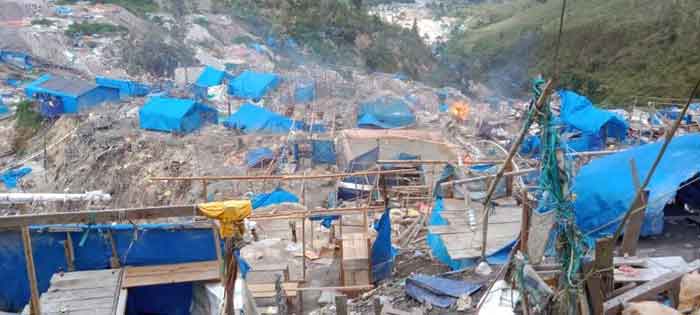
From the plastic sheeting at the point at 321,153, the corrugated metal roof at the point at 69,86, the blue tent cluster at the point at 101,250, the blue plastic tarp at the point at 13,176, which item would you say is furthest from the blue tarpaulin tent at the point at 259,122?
the blue tent cluster at the point at 101,250

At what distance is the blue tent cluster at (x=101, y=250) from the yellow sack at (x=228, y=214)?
40.9 inches

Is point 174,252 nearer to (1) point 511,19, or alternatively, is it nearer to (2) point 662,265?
(2) point 662,265

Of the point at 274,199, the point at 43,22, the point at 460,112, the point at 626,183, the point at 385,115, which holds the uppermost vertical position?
the point at 43,22

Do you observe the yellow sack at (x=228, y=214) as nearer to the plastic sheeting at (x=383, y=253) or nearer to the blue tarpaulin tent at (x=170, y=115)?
the plastic sheeting at (x=383, y=253)

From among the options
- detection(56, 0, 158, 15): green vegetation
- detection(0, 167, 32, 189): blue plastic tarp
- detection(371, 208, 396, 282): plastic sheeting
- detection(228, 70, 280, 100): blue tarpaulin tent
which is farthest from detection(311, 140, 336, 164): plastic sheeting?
detection(56, 0, 158, 15): green vegetation

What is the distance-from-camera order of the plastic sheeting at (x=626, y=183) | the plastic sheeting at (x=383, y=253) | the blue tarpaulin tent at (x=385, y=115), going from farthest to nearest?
the blue tarpaulin tent at (x=385, y=115) < the plastic sheeting at (x=383, y=253) < the plastic sheeting at (x=626, y=183)

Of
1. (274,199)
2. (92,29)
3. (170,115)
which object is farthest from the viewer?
(92,29)

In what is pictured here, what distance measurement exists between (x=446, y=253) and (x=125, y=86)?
19.2m

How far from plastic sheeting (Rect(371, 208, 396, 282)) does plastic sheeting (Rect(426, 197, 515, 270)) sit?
49 cm

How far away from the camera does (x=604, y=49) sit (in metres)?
42.2

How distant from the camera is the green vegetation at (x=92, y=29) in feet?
98.9

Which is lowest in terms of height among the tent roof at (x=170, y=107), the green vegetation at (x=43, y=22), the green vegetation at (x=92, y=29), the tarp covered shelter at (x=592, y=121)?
the tarp covered shelter at (x=592, y=121)

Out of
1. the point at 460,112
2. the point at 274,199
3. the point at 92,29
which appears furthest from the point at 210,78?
the point at 274,199

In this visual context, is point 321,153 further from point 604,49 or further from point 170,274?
point 604,49
